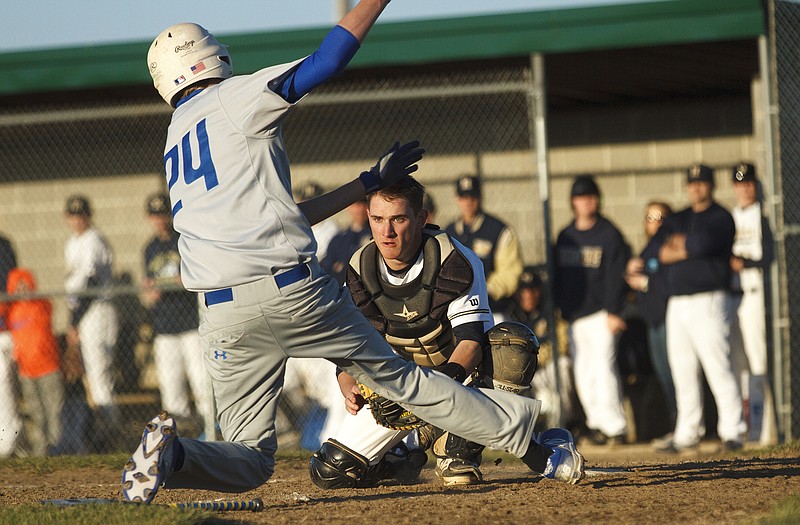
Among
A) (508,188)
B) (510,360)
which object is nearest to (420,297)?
(510,360)

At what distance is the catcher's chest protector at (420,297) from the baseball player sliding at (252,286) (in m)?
0.85

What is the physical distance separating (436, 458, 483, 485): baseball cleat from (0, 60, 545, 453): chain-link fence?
3.86 meters

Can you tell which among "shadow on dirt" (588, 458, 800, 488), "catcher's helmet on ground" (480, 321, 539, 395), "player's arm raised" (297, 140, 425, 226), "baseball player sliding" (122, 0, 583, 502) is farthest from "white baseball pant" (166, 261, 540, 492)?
"shadow on dirt" (588, 458, 800, 488)

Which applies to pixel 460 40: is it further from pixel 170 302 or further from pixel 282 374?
pixel 282 374

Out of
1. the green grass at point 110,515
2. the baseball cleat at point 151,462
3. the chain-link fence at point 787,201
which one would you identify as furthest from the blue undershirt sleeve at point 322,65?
the chain-link fence at point 787,201

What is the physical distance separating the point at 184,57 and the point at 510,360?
1962 millimetres

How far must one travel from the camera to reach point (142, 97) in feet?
38.2

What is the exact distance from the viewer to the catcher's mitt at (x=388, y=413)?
4828mm

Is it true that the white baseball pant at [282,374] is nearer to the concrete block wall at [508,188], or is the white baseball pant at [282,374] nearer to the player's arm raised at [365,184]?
the player's arm raised at [365,184]

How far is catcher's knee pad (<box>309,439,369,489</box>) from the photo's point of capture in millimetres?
5473

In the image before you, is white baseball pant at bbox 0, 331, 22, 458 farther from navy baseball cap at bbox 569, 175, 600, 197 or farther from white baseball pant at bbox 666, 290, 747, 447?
white baseball pant at bbox 666, 290, 747, 447

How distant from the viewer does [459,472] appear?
18.0 ft

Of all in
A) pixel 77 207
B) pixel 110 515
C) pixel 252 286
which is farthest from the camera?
pixel 77 207

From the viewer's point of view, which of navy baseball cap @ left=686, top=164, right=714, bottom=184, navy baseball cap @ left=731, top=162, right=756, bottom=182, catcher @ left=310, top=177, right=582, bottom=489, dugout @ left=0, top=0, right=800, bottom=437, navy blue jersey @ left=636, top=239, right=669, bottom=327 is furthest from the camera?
dugout @ left=0, top=0, right=800, bottom=437
